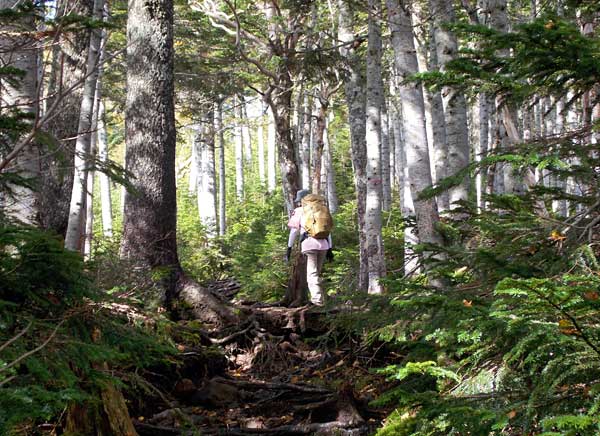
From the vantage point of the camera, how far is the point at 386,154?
832 inches

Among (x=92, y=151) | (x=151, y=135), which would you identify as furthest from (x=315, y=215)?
(x=92, y=151)

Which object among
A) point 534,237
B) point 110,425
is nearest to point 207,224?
point 110,425

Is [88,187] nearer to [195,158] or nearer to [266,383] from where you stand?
[266,383]

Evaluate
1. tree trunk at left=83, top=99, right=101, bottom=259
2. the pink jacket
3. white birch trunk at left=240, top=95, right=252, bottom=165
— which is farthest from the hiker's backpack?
white birch trunk at left=240, top=95, right=252, bottom=165

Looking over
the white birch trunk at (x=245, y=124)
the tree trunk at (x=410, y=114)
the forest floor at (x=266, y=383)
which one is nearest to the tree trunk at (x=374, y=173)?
the forest floor at (x=266, y=383)

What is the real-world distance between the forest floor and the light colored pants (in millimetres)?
674

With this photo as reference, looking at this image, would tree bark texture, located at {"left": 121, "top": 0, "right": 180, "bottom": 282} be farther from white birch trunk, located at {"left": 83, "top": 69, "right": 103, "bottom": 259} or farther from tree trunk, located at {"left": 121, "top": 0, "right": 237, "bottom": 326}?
white birch trunk, located at {"left": 83, "top": 69, "right": 103, "bottom": 259}

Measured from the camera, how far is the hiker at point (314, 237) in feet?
27.9

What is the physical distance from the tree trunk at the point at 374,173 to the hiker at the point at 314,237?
0.65 metres

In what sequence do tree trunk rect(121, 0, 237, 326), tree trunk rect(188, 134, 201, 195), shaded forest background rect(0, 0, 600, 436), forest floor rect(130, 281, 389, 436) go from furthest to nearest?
tree trunk rect(188, 134, 201, 195), tree trunk rect(121, 0, 237, 326), forest floor rect(130, 281, 389, 436), shaded forest background rect(0, 0, 600, 436)

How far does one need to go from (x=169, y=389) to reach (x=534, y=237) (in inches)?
167

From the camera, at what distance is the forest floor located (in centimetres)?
518

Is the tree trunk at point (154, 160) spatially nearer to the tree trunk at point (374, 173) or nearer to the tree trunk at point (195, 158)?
the tree trunk at point (374, 173)

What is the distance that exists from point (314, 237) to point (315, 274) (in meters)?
0.61
